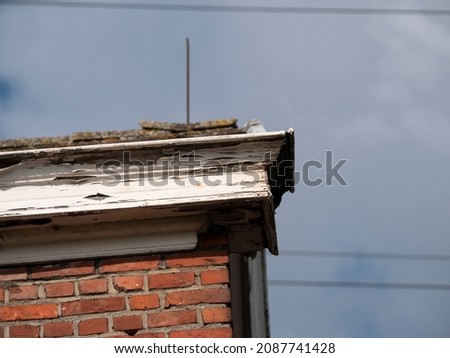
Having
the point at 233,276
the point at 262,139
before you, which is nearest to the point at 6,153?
the point at 262,139

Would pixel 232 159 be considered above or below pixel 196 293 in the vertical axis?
above

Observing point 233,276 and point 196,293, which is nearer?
point 196,293

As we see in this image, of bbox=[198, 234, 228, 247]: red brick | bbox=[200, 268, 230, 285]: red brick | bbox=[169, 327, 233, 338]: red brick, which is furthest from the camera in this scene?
bbox=[198, 234, 228, 247]: red brick

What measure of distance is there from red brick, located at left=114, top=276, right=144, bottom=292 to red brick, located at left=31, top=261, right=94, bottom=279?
0.42ft

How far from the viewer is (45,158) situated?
14.5 ft

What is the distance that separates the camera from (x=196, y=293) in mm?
4305

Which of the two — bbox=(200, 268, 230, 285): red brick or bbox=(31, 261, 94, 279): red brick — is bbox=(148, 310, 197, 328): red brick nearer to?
bbox=(200, 268, 230, 285): red brick

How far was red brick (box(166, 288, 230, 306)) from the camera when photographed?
4289mm

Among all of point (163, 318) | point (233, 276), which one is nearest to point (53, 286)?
point (163, 318)

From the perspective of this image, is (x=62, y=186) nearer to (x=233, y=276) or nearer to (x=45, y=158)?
(x=45, y=158)

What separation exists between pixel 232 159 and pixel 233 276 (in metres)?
1.20

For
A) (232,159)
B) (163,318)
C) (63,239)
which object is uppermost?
(232,159)

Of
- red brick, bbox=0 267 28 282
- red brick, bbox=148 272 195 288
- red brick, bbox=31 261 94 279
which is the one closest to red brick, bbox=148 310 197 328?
red brick, bbox=148 272 195 288

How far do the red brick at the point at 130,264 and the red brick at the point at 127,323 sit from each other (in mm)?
209
